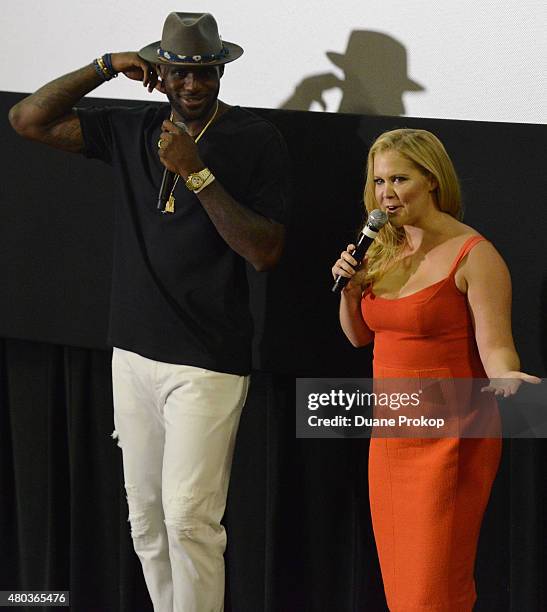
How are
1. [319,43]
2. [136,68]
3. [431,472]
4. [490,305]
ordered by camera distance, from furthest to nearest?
[319,43] → [136,68] → [431,472] → [490,305]

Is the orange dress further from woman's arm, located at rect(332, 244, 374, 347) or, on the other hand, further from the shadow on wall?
the shadow on wall

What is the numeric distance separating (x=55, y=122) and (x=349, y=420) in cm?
104

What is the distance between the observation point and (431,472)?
2414 mm

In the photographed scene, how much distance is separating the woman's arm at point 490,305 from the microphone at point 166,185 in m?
0.67

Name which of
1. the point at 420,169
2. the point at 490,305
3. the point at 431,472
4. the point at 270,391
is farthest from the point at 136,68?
the point at 431,472

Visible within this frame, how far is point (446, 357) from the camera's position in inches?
94.4

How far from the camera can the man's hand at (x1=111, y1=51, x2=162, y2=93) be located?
8.93 feet

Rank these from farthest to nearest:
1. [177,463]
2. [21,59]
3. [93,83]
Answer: [21,59], [93,83], [177,463]

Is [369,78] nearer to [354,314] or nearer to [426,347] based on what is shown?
[354,314]

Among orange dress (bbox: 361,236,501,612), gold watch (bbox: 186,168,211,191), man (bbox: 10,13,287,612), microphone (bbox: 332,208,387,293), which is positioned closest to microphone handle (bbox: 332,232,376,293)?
microphone (bbox: 332,208,387,293)

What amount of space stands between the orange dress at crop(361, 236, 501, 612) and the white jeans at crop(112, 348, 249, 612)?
0.37 metres

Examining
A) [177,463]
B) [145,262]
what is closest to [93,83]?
[145,262]

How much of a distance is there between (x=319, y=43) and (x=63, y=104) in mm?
653

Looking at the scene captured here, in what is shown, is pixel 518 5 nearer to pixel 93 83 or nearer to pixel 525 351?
pixel 525 351
